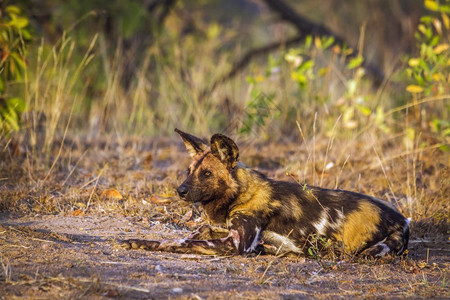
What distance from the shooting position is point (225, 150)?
4.38 meters

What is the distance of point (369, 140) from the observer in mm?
6801

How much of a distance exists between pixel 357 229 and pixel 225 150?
3.81 feet

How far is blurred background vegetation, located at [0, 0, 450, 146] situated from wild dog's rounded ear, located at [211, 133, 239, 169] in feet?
2.82

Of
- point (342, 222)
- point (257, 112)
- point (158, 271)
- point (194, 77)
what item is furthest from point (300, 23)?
point (158, 271)

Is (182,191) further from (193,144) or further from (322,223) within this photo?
(322,223)

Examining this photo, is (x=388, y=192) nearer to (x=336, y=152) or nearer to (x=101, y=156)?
(x=336, y=152)

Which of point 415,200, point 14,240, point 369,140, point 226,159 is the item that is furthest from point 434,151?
point 14,240

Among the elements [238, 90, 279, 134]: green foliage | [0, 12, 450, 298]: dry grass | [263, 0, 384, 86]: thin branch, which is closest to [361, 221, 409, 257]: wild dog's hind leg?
[0, 12, 450, 298]: dry grass

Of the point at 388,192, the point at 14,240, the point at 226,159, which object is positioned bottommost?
the point at 388,192

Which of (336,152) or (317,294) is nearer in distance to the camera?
(317,294)

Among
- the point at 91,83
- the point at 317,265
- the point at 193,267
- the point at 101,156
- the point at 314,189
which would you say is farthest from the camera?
the point at 91,83

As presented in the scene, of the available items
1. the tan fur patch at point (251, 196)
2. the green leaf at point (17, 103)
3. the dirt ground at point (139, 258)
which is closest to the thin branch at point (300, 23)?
the dirt ground at point (139, 258)

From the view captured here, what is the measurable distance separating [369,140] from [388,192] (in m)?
1.19

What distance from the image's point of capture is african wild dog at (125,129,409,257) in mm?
4078
